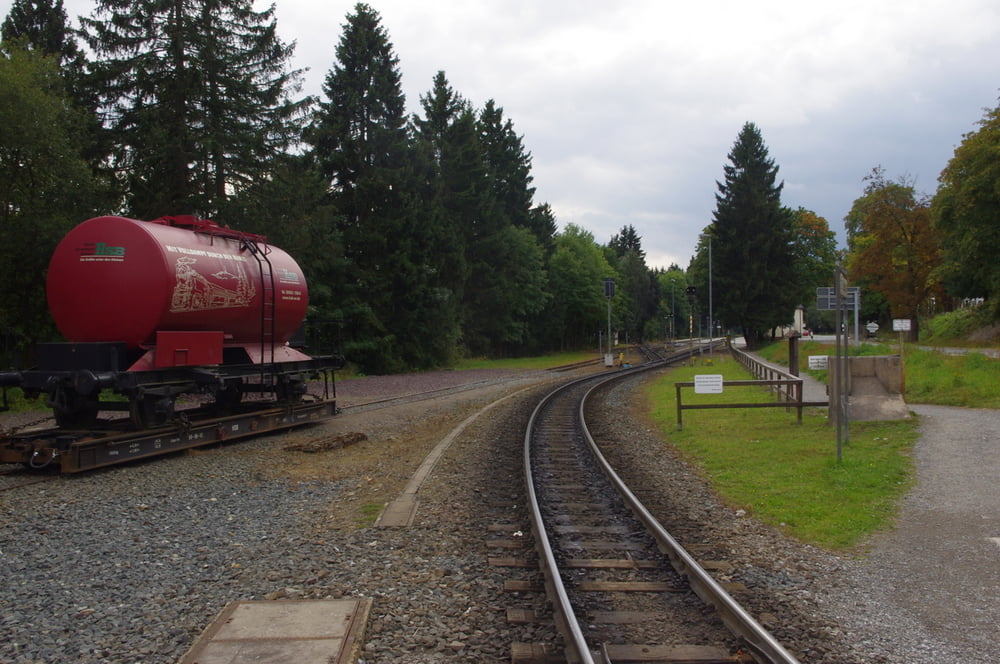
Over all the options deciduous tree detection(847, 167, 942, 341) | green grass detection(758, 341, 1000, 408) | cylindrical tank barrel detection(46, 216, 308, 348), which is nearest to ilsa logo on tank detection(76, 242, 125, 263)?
cylindrical tank barrel detection(46, 216, 308, 348)

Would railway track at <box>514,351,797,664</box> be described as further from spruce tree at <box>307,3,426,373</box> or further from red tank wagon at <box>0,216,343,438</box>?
spruce tree at <box>307,3,426,373</box>

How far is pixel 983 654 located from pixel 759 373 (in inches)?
801

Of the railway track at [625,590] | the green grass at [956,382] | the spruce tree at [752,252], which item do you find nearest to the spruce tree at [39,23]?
the railway track at [625,590]

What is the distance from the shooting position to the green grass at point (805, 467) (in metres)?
7.41

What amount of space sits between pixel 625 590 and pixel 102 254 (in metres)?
9.63

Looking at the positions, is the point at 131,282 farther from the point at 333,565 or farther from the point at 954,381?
the point at 954,381

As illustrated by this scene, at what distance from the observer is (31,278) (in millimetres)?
19250

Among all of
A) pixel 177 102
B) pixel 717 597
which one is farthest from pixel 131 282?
pixel 177 102

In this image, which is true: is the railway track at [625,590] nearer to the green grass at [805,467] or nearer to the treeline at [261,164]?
the green grass at [805,467]

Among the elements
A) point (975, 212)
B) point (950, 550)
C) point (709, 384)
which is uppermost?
point (975, 212)


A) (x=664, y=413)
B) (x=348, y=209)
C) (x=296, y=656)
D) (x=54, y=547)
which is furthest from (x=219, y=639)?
(x=348, y=209)

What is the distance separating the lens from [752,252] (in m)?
55.4

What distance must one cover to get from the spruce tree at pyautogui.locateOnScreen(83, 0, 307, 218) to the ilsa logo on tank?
1161 cm

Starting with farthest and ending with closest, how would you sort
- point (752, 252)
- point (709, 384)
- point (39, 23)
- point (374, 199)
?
point (752, 252) < point (374, 199) < point (39, 23) < point (709, 384)
